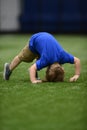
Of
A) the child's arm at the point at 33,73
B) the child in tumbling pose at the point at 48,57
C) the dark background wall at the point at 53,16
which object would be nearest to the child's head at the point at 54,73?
the child in tumbling pose at the point at 48,57

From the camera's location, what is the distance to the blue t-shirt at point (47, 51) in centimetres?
542

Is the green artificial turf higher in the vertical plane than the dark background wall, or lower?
higher

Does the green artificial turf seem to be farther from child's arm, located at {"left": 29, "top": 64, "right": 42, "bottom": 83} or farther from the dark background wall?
the dark background wall

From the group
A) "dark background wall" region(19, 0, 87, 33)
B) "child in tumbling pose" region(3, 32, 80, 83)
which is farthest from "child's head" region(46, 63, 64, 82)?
"dark background wall" region(19, 0, 87, 33)

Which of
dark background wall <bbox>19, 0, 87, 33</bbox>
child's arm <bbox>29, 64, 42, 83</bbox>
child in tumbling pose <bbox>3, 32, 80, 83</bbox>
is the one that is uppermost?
child in tumbling pose <bbox>3, 32, 80, 83</bbox>

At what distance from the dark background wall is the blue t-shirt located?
1132cm

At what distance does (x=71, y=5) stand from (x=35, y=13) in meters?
1.21

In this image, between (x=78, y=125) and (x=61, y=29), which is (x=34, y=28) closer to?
(x=61, y=29)

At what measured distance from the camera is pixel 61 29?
17.6 meters

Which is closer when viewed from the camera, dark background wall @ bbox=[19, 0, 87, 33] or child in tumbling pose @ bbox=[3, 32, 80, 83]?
child in tumbling pose @ bbox=[3, 32, 80, 83]

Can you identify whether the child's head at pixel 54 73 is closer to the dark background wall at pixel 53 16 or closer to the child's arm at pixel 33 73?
the child's arm at pixel 33 73

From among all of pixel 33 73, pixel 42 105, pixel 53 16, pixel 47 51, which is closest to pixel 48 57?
pixel 47 51

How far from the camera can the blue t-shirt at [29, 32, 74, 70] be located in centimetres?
542

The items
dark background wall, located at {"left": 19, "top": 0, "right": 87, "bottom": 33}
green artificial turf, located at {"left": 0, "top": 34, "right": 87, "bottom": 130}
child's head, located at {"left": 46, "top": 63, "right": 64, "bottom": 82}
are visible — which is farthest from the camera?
dark background wall, located at {"left": 19, "top": 0, "right": 87, "bottom": 33}
